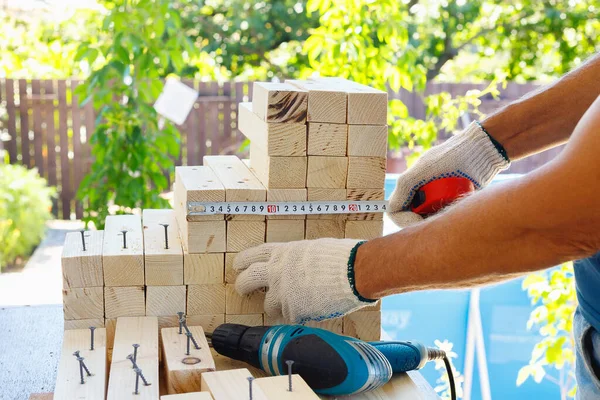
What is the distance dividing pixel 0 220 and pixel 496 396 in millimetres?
4346

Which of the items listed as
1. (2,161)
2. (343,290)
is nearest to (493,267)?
(343,290)

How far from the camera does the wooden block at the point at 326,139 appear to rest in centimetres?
173

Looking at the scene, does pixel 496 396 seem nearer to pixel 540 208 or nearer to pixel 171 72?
pixel 540 208

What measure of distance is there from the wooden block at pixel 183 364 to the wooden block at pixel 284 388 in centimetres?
15

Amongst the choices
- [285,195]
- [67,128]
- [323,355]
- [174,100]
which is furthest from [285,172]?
[67,128]

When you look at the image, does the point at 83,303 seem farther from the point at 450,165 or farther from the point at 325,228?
the point at 450,165

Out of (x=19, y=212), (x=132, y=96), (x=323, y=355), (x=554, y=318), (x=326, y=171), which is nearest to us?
(x=323, y=355)

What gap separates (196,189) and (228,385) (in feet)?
1.79

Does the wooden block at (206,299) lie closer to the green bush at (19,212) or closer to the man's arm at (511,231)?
the man's arm at (511,231)

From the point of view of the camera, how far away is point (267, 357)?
151cm

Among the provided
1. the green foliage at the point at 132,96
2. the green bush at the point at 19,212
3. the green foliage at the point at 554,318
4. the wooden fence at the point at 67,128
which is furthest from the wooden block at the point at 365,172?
the wooden fence at the point at 67,128

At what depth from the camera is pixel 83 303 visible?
1.67 metres

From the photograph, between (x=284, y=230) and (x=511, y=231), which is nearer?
(x=511, y=231)

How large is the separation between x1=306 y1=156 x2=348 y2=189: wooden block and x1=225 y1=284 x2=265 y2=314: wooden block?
311mm
